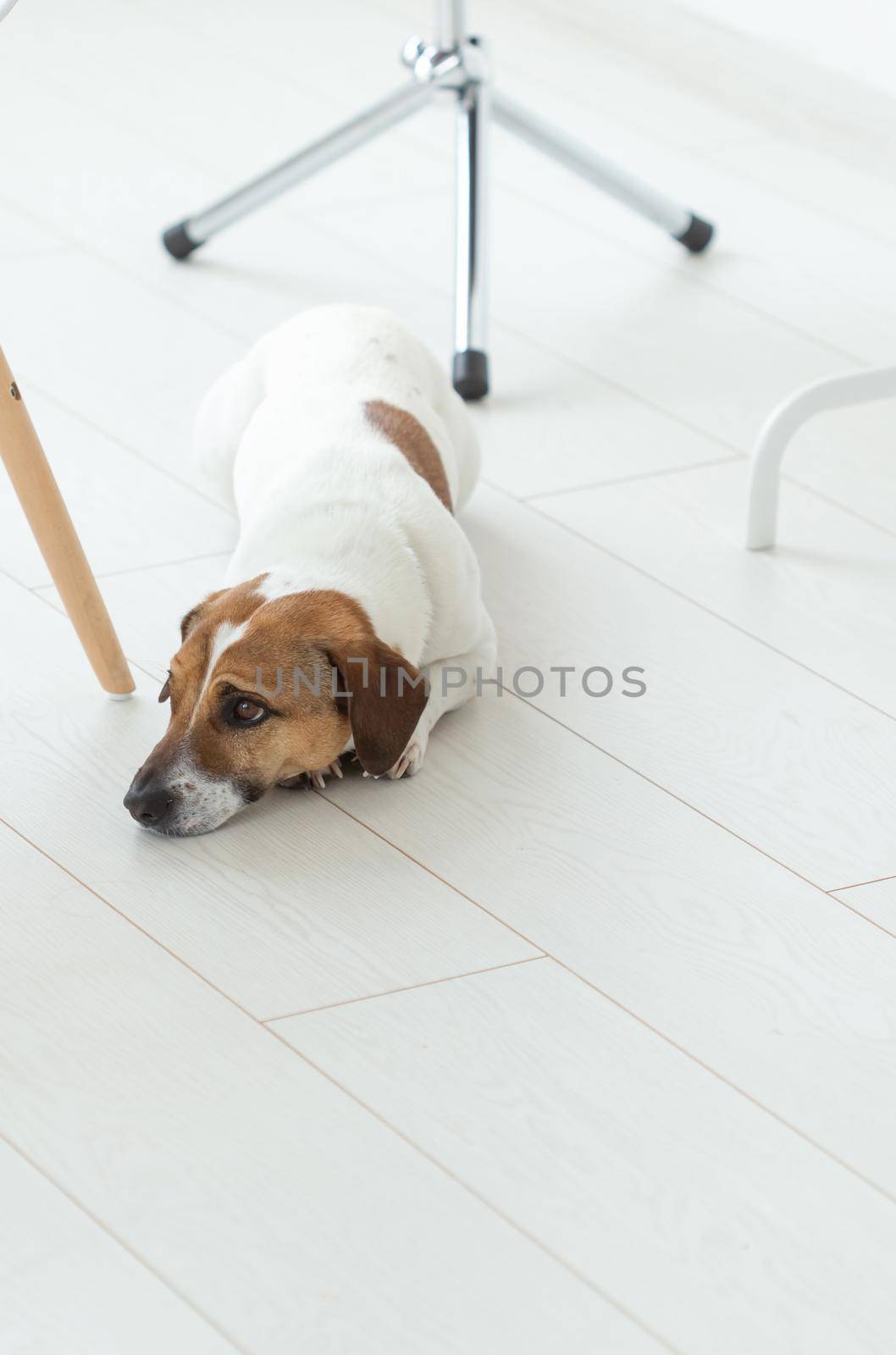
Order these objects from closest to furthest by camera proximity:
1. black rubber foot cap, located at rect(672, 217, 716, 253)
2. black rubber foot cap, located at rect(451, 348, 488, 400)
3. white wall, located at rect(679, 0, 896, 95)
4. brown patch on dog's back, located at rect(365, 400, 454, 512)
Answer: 1. brown patch on dog's back, located at rect(365, 400, 454, 512)
2. black rubber foot cap, located at rect(451, 348, 488, 400)
3. black rubber foot cap, located at rect(672, 217, 716, 253)
4. white wall, located at rect(679, 0, 896, 95)

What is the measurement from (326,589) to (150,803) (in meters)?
0.25

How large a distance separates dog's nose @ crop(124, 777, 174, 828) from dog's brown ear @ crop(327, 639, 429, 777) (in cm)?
17

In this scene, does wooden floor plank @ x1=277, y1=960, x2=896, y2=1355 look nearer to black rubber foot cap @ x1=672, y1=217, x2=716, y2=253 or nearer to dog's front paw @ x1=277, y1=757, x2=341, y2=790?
dog's front paw @ x1=277, y1=757, x2=341, y2=790

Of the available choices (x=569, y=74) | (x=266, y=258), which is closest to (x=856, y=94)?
(x=569, y=74)

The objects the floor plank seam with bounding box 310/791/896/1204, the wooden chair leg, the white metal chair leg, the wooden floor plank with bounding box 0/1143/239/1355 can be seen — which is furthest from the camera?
the white metal chair leg

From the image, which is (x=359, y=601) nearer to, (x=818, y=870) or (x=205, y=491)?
(x=818, y=870)

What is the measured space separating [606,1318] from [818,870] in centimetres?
54

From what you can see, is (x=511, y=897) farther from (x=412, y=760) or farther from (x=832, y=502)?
(x=832, y=502)

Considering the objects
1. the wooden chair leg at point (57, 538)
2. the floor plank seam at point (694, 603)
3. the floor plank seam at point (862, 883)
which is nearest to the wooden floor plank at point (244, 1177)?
the wooden chair leg at point (57, 538)

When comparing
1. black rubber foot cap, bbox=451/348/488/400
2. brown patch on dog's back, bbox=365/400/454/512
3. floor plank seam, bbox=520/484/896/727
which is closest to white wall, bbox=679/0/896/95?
black rubber foot cap, bbox=451/348/488/400

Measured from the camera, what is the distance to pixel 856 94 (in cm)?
335

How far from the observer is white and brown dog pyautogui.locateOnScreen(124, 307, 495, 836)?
4.83 ft

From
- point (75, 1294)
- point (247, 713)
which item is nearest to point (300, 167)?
point (247, 713)

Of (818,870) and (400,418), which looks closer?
(818,870)
